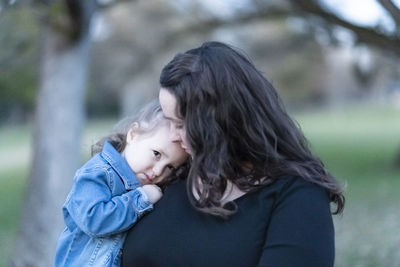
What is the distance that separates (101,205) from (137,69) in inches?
673

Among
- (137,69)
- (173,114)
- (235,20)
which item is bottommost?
(137,69)

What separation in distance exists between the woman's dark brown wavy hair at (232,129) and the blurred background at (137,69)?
31cm

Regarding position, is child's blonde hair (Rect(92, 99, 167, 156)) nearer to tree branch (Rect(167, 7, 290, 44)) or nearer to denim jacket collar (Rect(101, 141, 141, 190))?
denim jacket collar (Rect(101, 141, 141, 190))

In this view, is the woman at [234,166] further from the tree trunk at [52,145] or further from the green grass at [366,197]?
the tree trunk at [52,145]

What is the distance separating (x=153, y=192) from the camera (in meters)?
2.48

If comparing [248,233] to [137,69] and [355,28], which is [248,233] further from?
[137,69]

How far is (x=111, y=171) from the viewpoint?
254cm

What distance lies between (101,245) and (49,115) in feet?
13.0

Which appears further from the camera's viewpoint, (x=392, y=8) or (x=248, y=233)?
(x=392, y=8)

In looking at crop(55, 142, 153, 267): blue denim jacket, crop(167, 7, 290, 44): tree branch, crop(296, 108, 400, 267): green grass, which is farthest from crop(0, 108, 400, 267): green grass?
crop(167, 7, 290, 44): tree branch

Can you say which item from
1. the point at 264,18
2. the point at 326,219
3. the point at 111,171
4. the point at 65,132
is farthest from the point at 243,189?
the point at 264,18

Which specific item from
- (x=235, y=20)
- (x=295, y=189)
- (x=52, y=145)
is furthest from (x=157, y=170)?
(x=235, y=20)

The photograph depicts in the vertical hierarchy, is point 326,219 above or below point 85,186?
below

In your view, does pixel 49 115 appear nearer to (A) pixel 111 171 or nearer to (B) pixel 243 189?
(A) pixel 111 171
